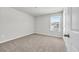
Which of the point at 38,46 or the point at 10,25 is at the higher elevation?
the point at 10,25

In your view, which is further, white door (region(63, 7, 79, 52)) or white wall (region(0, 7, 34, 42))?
white wall (region(0, 7, 34, 42))

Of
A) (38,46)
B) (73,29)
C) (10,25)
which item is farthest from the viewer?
(10,25)

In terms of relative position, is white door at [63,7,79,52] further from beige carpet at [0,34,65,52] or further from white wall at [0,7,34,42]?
white wall at [0,7,34,42]

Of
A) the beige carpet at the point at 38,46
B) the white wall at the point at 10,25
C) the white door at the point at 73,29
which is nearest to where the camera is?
the white door at the point at 73,29

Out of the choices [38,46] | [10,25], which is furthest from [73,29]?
[10,25]

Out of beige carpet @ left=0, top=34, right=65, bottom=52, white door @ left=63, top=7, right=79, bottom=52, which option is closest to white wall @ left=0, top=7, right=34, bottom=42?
beige carpet @ left=0, top=34, right=65, bottom=52

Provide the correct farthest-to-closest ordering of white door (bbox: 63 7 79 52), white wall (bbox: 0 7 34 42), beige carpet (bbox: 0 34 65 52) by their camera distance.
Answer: white wall (bbox: 0 7 34 42)
beige carpet (bbox: 0 34 65 52)
white door (bbox: 63 7 79 52)

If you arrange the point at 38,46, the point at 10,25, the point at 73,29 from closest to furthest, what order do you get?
the point at 73,29
the point at 38,46
the point at 10,25

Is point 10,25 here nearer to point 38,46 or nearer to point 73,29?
point 38,46

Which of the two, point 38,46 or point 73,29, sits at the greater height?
point 73,29

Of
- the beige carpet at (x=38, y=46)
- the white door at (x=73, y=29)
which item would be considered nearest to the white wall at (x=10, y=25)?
the beige carpet at (x=38, y=46)

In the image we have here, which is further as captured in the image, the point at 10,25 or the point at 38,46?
the point at 10,25

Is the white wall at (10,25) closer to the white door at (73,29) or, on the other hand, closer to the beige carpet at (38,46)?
the beige carpet at (38,46)
